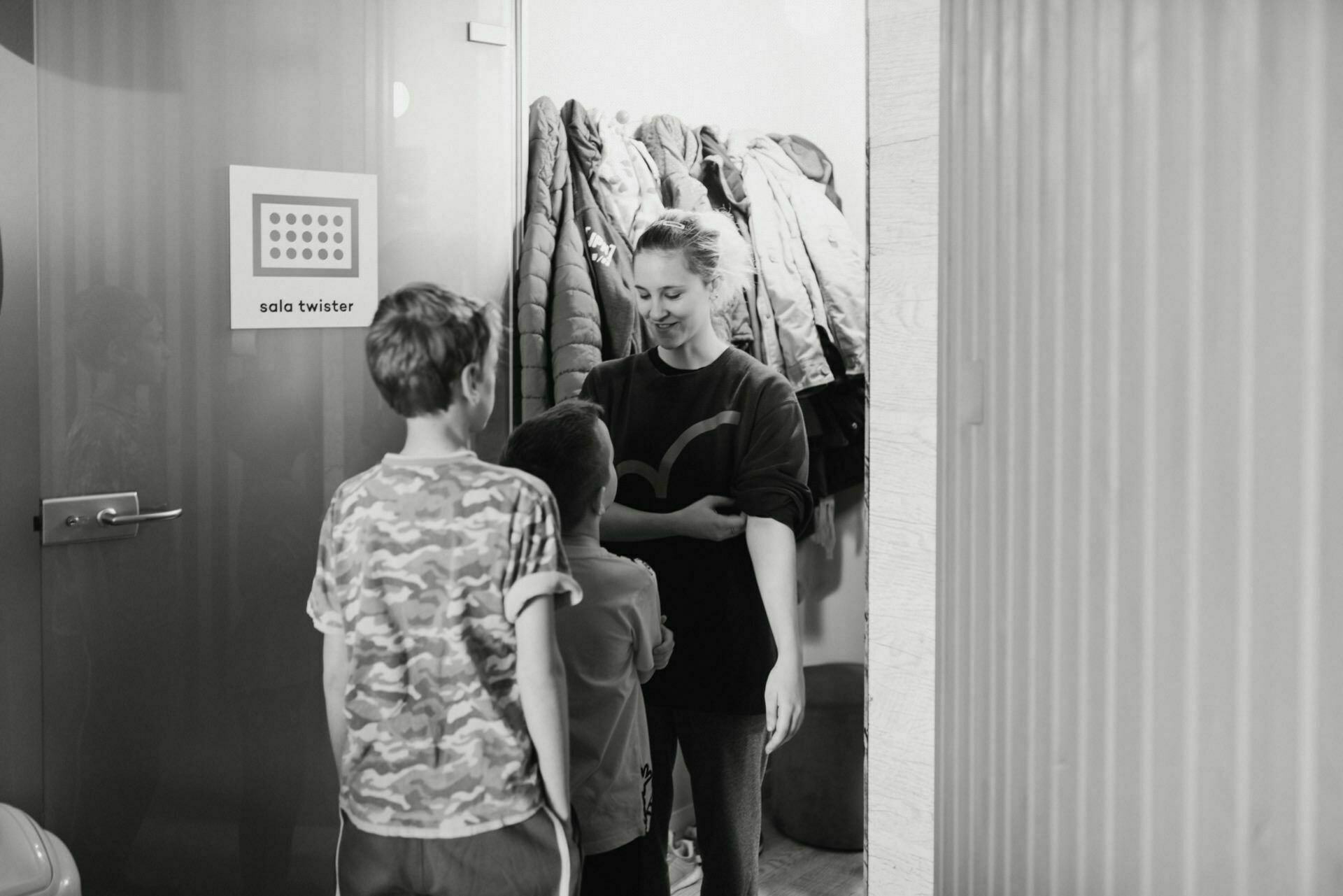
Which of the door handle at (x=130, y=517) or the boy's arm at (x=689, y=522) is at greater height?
the door handle at (x=130, y=517)

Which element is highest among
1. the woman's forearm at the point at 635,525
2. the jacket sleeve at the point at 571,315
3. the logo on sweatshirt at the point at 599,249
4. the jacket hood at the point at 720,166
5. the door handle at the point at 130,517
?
the jacket hood at the point at 720,166

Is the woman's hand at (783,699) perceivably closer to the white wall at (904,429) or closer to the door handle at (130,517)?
the white wall at (904,429)

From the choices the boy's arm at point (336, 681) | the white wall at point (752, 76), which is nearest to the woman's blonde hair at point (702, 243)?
the white wall at point (752, 76)

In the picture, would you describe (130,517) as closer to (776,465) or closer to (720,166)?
(776,465)

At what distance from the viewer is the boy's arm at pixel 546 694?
1.01m

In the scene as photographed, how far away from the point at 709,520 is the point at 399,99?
0.58 meters

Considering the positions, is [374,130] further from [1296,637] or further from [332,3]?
[1296,637]

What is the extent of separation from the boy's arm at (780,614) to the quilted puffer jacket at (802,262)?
390 mm

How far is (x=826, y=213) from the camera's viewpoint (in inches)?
73.5

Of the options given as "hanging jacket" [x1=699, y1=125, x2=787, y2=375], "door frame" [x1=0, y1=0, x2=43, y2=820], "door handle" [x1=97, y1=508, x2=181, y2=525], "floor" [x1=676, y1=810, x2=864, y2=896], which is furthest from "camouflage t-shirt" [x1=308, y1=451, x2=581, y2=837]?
Answer: "floor" [x1=676, y1=810, x2=864, y2=896]

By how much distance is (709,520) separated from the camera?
1305mm

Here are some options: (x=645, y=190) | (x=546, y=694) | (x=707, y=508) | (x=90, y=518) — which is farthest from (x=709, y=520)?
(x=90, y=518)

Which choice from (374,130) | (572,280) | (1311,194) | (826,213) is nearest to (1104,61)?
(1311,194)

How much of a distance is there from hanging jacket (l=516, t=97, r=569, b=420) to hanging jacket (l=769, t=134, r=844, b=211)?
439 mm
